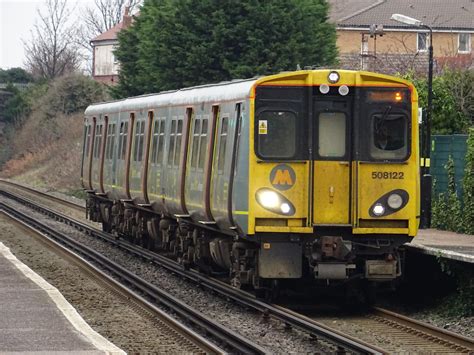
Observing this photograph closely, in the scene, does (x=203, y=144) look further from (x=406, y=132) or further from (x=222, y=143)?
(x=406, y=132)

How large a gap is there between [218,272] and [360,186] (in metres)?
4.87

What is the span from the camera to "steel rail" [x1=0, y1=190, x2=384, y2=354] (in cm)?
1279

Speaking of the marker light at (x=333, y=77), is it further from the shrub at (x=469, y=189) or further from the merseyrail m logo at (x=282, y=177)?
the shrub at (x=469, y=189)

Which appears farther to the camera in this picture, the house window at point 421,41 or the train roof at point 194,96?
the house window at point 421,41

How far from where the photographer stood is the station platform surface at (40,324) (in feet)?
38.2

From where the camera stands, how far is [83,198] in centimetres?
4719

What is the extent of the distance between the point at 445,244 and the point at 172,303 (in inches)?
172

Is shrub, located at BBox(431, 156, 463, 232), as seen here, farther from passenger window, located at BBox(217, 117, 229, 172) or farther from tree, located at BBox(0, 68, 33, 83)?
tree, located at BBox(0, 68, 33, 83)

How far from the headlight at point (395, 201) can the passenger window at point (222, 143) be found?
2.50 metres

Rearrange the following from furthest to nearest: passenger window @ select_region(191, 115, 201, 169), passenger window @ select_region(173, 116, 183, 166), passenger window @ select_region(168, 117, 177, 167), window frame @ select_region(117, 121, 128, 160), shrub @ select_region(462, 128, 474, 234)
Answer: window frame @ select_region(117, 121, 128, 160) < shrub @ select_region(462, 128, 474, 234) < passenger window @ select_region(168, 117, 177, 167) < passenger window @ select_region(173, 116, 183, 166) < passenger window @ select_region(191, 115, 201, 169)

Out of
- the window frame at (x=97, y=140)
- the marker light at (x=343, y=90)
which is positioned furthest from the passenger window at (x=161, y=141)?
the window frame at (x=97, y=140)

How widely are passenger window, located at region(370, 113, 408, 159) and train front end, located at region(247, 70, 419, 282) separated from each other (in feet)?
0.04

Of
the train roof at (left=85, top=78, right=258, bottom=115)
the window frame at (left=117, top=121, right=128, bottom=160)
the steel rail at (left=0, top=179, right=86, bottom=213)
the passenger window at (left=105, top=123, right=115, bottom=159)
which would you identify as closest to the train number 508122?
the train roof at (left=85, top=78, right=258, bottom=115)

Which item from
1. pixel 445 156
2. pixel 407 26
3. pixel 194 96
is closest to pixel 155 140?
pixel 194 96
